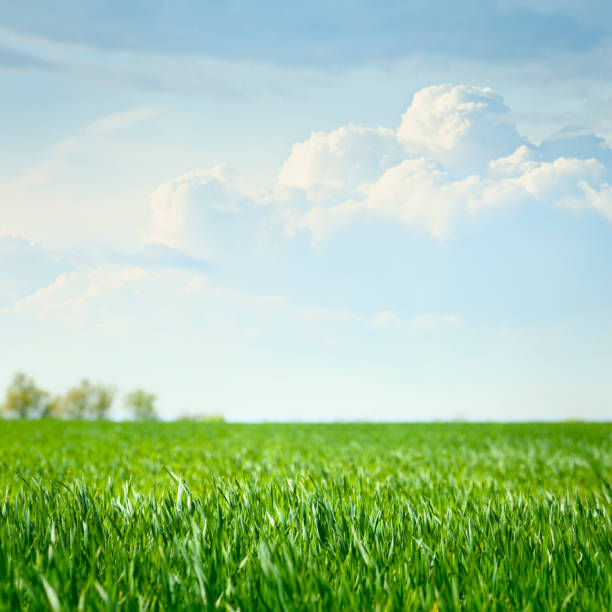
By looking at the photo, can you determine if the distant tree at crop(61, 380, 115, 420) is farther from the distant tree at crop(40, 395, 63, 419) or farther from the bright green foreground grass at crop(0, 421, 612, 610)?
the bright green foreground grass at crop(0, 421, 612, 610)

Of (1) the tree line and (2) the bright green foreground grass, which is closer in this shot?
(2) the bright green foreground grass

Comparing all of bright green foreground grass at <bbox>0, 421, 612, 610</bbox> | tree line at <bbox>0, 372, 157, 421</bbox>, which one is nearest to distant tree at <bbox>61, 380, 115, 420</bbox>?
tree line at <bbox>0, 372, 157, 421</bbox>

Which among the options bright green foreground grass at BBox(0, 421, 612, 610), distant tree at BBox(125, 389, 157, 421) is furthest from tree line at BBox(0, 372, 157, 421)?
bright green foreground grass at BBox(0, 421, 612, 610)

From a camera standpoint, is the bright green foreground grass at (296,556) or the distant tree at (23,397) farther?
the distant tree at (23,397)

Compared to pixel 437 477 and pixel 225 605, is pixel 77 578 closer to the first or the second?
pixel 225 605

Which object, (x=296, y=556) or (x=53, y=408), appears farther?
(x=53, y=408)

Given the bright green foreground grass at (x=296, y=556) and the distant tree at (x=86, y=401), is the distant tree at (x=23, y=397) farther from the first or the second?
the bright green foreground grass at (x=296, y=556)

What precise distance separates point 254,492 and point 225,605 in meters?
1.87

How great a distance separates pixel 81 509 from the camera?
12.3ft

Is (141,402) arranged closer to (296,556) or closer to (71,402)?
(71,402)

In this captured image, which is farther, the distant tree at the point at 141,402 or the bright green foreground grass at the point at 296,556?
the distant tree at the point at 141,402

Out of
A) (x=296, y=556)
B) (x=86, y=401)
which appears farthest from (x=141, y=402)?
(x=296, y=556)

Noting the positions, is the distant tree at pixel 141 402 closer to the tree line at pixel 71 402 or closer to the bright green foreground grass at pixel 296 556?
the tree line at pixel 71 402

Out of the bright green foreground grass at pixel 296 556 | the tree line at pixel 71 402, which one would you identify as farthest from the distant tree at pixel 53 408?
the bright green foreground grass at pixel 296 556
